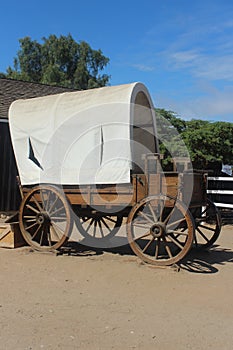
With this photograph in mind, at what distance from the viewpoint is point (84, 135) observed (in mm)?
6602

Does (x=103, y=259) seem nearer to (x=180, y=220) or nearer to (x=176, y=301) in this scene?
(x=180, y=220)

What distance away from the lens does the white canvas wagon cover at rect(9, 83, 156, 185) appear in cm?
626

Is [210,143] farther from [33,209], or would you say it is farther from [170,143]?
[33,209]

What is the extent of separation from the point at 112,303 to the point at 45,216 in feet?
9.25

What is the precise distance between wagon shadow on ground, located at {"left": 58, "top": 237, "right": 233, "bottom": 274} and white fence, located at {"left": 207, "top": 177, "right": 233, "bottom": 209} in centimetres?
383

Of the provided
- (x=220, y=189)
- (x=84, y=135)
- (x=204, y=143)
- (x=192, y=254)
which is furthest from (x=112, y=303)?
(x=220, y=189)

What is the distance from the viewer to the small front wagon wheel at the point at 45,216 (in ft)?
22.1

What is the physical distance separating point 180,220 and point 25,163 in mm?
3117

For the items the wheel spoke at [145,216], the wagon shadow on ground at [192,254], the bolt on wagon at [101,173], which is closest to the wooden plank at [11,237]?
the bolt on wagon at [101,173]

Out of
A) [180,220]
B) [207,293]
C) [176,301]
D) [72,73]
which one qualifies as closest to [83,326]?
[176,301]

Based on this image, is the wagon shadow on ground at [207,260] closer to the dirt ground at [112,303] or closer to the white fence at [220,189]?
the dirt ground at [112,303]

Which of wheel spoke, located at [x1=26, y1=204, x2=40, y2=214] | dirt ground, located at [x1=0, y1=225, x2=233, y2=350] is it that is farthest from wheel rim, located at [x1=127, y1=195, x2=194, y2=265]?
wheel spoke, located at [x1=26, y1=204, x2=40, y2=214]

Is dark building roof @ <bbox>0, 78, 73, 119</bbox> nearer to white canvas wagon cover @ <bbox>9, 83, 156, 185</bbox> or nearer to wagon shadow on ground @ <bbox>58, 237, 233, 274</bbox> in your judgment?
white canvas wagon cover @ <bbox>9, 83, 156, 185</bbox>

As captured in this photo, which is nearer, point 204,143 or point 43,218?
point 43,218
